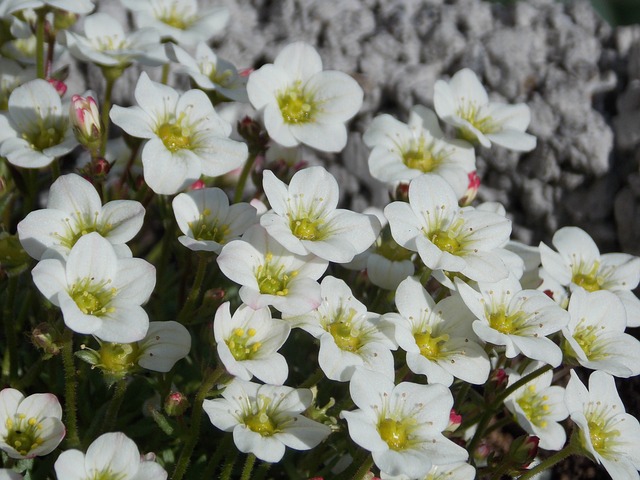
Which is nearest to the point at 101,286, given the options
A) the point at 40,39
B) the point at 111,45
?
the point at 40,39

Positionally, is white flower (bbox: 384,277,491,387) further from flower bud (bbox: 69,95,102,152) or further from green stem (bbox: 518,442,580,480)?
flower bud (bbox: 69,95,102,152)

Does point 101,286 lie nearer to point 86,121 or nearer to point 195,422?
point 195,422

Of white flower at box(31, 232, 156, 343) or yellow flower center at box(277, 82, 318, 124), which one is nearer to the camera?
white flower at box(31, 232, 156, 343)

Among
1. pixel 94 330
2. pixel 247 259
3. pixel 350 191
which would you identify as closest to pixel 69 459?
pixel 94 330

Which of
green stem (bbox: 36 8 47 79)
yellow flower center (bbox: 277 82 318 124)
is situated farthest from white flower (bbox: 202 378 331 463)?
green stem (bbox: 36 8 47 79)

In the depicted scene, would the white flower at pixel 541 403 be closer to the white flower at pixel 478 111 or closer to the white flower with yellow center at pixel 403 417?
the white flower with yellow center at pixel 403 417

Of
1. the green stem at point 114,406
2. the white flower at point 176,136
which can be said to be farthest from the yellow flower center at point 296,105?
the green stem at point 114,406
